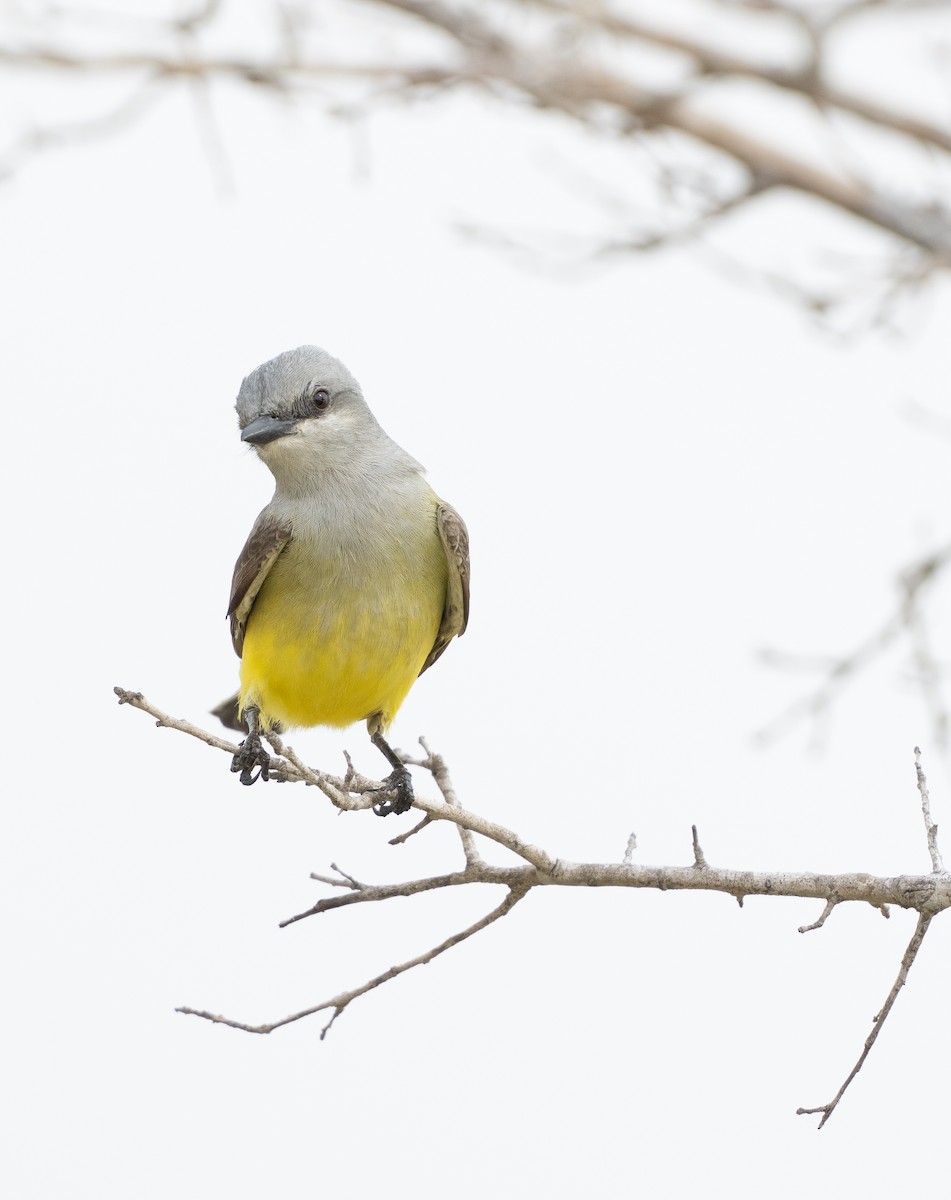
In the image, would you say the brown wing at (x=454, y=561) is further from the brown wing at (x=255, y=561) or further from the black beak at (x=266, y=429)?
the black beak at (x=266, y=429)

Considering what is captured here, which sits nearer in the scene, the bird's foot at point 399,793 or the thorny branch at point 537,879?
the thorny branch at point 537,879

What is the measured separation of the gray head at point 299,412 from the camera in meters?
6.43

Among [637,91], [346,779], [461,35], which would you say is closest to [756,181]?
[637,91]

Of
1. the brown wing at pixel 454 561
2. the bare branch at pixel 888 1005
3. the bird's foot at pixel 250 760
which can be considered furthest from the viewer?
the brown wing at pixel 454 561

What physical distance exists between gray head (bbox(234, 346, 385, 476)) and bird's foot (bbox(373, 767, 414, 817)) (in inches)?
54.9

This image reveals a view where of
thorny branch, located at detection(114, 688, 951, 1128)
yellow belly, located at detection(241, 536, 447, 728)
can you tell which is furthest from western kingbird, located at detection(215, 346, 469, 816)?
thorny branch, located at detection(114, 688, 951, 1128)

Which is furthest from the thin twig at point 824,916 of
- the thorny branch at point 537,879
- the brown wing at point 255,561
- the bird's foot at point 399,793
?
the brown wing at point 255,561

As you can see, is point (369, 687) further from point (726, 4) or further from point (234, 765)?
point (726, 4)

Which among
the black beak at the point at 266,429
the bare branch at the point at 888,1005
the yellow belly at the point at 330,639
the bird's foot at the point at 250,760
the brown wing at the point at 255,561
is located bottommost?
the bare branch at the point at 888,1005

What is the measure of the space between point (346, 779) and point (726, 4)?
3.03 metres

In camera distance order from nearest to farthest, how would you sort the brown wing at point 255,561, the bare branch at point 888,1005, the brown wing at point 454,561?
the bare branch at point 888,1005 < the brown wing at point 255,561 < the brown wing at point 454,561

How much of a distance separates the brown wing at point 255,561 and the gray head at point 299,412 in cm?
27

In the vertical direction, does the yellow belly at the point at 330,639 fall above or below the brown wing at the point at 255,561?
below

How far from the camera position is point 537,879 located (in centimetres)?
477
